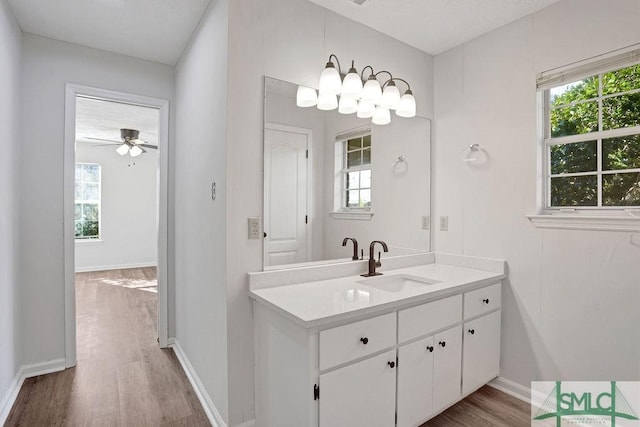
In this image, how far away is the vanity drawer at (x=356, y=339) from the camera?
4.69ft

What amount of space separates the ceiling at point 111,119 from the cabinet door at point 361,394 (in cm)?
338

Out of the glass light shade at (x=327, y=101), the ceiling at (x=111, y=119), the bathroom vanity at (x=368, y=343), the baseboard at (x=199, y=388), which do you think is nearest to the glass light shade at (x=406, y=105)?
the glass light shade at (x=327, y=101)

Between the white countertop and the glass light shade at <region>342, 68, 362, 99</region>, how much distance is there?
3.84 ft

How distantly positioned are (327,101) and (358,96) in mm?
220

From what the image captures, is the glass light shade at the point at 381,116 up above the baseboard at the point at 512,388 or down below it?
above

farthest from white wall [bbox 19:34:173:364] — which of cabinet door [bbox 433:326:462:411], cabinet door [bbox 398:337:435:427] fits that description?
cabinet door [bbox 433:326:462:411]

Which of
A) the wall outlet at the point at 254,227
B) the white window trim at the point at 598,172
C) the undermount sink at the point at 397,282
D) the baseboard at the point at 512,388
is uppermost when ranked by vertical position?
the white window trim at the point at 598,172

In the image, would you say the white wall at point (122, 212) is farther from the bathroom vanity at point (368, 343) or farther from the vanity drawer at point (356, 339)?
the vanity drawer at point (356, 339)

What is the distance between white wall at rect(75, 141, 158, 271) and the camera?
6.54 metres

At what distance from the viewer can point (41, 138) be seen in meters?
2.55

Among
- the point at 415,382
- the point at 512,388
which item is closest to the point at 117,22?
the point at 415,382

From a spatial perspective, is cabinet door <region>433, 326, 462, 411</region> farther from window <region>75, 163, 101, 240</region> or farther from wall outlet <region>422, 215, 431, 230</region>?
window <region>75, 163, 101, 240</region>

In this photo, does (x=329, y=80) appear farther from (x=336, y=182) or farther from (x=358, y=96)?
(x=336, y=182)

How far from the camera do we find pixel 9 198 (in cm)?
221
